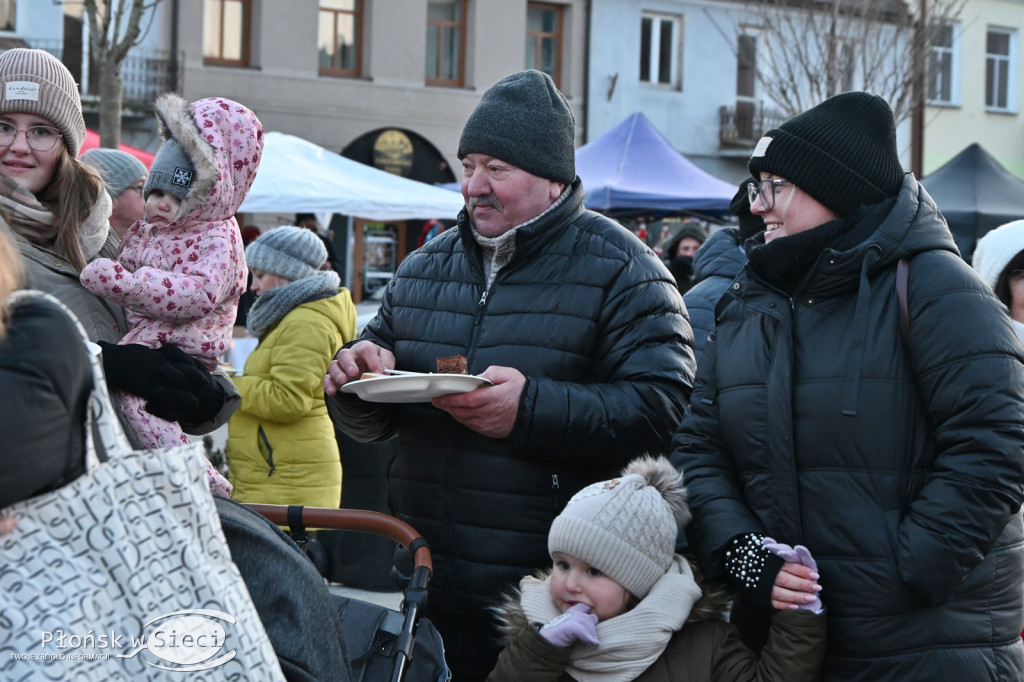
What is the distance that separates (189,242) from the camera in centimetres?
349

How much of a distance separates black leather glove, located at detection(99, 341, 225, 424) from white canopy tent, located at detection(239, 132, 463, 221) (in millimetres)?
9245

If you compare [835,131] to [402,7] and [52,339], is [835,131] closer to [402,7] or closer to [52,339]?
[52,339]

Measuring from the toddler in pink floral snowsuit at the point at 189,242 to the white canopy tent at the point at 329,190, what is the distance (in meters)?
8.77

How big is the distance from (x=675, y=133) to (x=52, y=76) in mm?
25070

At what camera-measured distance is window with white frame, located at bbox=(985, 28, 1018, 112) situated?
102 ft

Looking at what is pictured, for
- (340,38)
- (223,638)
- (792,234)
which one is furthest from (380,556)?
(340,38)

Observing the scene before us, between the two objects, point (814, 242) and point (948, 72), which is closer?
point (814, 242)

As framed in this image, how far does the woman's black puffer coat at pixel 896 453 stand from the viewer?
2.62m

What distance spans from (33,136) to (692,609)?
213cm

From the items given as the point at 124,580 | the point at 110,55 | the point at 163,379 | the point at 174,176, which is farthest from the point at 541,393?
the point at 110,55

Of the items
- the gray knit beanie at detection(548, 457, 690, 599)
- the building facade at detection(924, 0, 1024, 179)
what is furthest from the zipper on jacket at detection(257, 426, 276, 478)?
the building facade at detection(924, 0, 1024, 179)

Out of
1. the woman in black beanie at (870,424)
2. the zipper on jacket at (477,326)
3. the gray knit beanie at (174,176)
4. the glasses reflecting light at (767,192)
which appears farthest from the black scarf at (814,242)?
the gray knit beanie at (174,176)

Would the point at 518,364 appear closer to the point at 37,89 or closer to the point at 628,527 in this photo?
the point at 628,527

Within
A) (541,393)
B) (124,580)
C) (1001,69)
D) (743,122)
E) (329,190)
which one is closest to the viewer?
(124,580)
